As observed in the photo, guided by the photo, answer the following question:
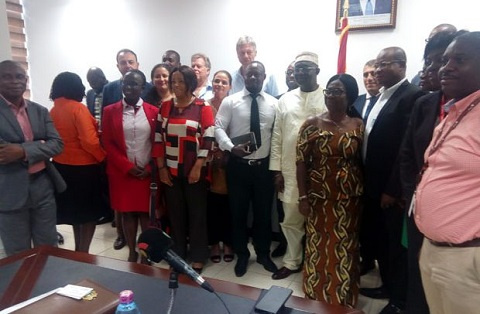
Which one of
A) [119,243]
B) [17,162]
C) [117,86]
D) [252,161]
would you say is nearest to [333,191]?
[252,161]

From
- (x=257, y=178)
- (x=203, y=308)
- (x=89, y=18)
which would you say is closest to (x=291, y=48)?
(x=257, y=178)

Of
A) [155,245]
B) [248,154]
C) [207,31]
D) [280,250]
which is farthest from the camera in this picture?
[207,31]

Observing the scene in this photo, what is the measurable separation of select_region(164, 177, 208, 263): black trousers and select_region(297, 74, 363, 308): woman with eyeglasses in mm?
822

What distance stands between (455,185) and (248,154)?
1.49m

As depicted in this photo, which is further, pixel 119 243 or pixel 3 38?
pixel 119 243

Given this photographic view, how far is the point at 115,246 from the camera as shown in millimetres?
3209

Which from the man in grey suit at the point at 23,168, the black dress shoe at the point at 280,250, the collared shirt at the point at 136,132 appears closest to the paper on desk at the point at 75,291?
the man in grey suit at the point at 23,168

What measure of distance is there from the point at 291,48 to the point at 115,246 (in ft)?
8.76

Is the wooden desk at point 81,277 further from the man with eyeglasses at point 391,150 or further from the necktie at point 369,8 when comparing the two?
the necktie at point 369,8

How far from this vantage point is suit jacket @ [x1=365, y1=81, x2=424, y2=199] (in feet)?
6.33

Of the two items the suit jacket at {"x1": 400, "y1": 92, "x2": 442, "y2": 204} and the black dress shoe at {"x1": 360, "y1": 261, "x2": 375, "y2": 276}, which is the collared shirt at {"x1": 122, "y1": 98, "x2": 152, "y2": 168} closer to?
the suit jacket at {"x1": 400, "y1": 92, "x2": 442, "y2": 204}

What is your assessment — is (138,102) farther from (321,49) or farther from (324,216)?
(321,49)

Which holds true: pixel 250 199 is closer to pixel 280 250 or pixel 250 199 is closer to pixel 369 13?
pixel 280 250

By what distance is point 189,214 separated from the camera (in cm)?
270
